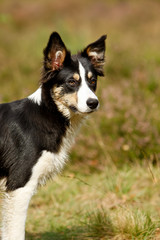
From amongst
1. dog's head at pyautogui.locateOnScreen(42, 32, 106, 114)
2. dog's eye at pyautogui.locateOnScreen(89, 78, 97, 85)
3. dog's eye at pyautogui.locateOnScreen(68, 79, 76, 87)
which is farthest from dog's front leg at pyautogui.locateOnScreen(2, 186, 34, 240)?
dog's eye at pyautogui.locateOnScreen(89, 78, 97, 85)

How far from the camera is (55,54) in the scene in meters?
3.77

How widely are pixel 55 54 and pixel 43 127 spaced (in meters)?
0.85

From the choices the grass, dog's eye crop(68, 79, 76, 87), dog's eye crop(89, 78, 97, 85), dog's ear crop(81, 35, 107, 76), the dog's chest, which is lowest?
the grass

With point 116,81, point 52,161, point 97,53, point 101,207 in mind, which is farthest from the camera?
point 116,81

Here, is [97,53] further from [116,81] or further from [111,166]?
[116,81]

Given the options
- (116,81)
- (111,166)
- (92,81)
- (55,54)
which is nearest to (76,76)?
(92,81)

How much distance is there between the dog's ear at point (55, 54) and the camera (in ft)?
12.1

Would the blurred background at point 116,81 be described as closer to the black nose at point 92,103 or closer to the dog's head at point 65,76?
the dog's head at point 65,76

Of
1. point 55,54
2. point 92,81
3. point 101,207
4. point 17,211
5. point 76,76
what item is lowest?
point 101,207

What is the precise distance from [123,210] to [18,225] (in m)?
1.32

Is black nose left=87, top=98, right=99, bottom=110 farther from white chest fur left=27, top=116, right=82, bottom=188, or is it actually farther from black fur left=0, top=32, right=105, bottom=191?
white chest fur left=27, top=116, right=82, bottom=188

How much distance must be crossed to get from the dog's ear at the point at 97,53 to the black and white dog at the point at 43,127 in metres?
0.16

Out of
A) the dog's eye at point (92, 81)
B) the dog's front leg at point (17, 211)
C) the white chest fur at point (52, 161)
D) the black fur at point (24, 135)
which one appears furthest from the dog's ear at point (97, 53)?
the dog's front leg at point (17, 211)

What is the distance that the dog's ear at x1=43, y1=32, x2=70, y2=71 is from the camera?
145 inches
